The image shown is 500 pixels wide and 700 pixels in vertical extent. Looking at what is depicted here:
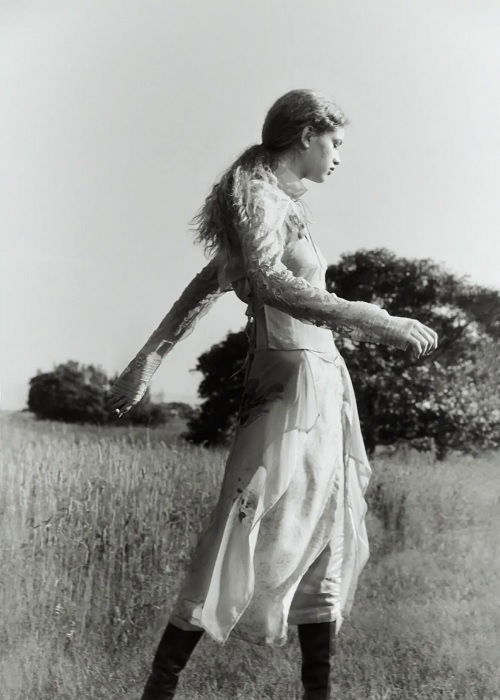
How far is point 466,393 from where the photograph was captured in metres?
3.28

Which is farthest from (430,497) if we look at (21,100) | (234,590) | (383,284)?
(21,100)

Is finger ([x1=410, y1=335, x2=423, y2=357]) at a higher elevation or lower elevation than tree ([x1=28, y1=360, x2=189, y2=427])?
higher

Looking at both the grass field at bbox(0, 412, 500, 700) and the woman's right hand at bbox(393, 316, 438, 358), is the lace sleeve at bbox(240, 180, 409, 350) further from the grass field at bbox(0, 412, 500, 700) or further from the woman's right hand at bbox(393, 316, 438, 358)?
the grass field at bbox(0, 412, 500, 700)

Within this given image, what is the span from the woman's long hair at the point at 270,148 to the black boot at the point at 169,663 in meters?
0.95

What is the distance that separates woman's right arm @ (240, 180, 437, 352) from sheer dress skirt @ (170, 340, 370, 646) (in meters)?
0.22

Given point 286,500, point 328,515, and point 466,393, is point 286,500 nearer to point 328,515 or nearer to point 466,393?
point 328,515

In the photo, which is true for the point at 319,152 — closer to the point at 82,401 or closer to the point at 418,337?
the point at 418,337

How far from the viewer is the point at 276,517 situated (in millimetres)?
2010

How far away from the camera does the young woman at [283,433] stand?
1.96m

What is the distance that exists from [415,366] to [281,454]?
54.0 inches

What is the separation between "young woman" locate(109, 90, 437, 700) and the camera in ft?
6.43

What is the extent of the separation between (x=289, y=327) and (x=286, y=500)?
1.40 feet

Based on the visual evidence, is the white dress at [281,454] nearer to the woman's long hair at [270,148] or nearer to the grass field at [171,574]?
the woman's long hair at [270,148]

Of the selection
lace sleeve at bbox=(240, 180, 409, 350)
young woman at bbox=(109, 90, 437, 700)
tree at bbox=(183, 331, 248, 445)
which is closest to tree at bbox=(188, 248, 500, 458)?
tree at bbox=(183, 331, 248, 445)
